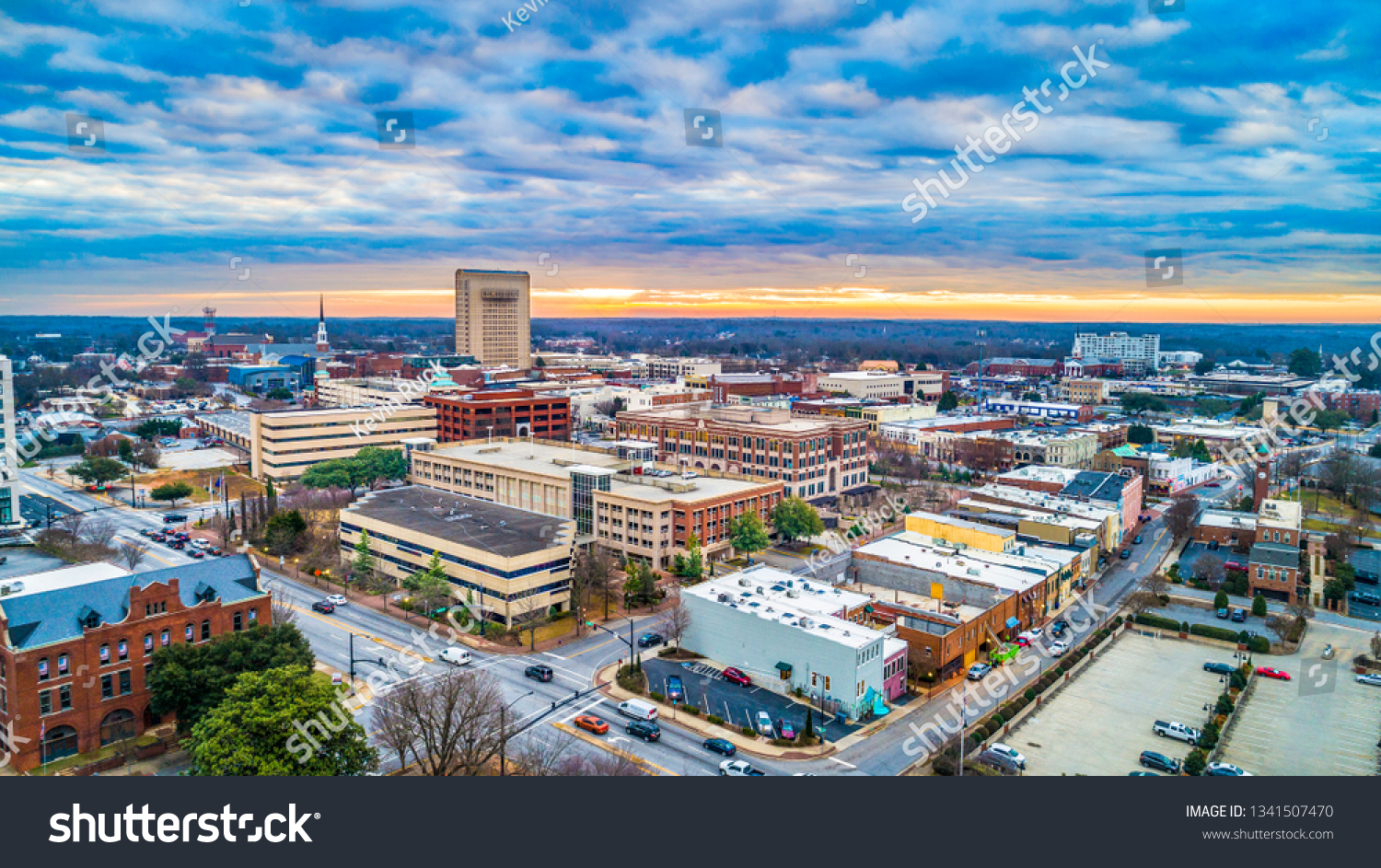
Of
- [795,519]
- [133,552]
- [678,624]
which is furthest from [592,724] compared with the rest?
[133,552]

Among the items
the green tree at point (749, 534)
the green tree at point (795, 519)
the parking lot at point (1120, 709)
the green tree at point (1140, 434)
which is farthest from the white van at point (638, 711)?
the green tree at point (1140, 434)

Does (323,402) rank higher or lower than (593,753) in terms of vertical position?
higher

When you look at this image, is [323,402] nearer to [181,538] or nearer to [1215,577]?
[181,538]

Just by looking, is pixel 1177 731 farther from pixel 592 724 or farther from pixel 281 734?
pixel 281 734

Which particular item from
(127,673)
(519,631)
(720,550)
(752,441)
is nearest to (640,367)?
(752,441)

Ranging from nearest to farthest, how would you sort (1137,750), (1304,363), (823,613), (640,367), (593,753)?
(593,753)
(1137,750)
(823,613)
(1304,363)
(640,367)

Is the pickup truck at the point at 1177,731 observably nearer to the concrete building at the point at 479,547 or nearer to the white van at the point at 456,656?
the concrete building at the point at 479,547
